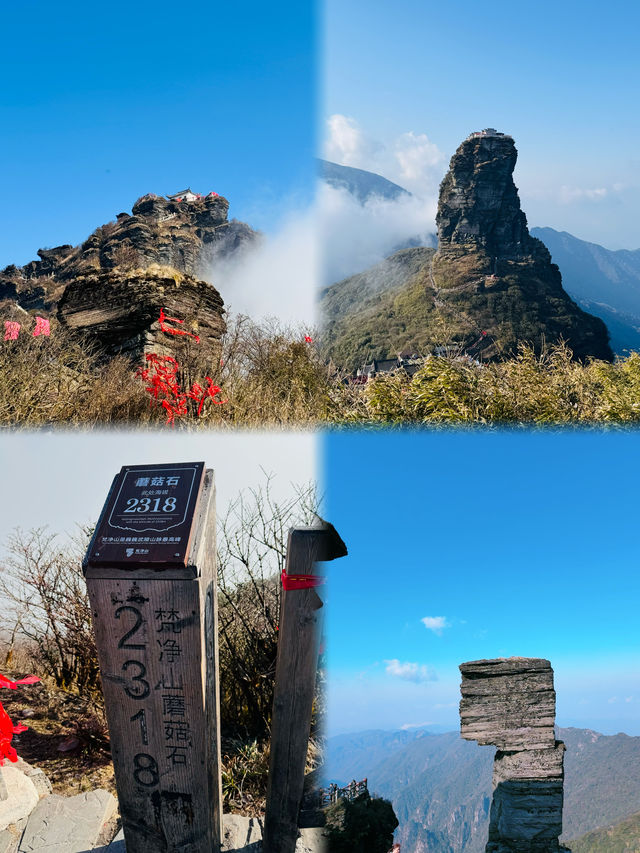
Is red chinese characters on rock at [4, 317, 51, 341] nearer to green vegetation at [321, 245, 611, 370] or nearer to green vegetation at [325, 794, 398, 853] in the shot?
green vegetation at [325, 794, 398, 853]

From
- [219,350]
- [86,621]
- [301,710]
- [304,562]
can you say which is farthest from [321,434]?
[219,350]

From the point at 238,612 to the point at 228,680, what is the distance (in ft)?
1.98

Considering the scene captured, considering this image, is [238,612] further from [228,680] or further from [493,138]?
[493,138]

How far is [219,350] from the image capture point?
6.56 meters

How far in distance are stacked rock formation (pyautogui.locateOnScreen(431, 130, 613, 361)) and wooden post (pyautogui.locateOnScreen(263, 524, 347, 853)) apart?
60.4 ft

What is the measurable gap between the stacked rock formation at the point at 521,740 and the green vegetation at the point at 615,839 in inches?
665

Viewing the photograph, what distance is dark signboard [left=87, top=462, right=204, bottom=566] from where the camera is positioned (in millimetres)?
2137

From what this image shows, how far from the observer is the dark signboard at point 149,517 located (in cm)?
214

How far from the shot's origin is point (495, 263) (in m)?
36.8

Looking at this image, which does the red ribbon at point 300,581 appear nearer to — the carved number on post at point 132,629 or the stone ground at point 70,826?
the carved number on post at point 132,629

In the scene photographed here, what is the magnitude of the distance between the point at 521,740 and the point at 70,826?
2.46m

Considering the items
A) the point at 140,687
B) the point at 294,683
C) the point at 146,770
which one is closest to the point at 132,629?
the point at 140,687

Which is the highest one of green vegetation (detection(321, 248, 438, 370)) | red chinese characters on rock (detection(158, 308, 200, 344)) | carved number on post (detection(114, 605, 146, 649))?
green vegetation (detection(321, 248, 438, 370))

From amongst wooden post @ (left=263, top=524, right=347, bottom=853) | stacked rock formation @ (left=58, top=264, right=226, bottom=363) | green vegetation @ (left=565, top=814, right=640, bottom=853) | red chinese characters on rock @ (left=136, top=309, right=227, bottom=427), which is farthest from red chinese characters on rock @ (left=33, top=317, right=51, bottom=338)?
green vegetation @ (left=565, top=814, right=640, bottom=853)
